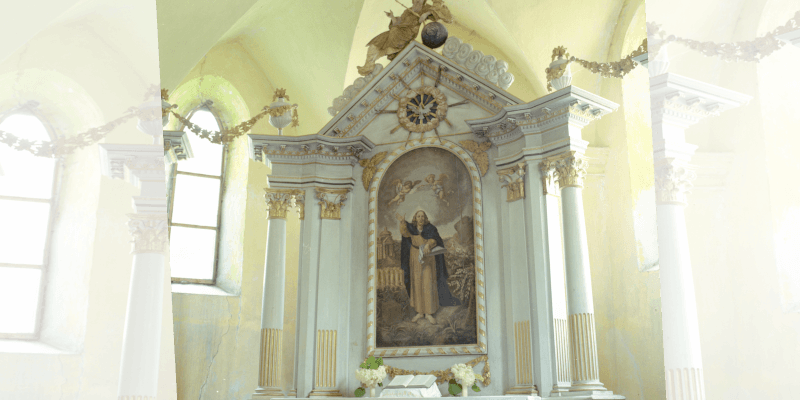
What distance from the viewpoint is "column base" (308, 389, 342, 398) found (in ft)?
11.7

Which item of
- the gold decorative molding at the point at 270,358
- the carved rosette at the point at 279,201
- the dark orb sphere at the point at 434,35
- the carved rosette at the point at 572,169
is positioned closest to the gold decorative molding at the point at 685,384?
the carved rosette at the point at 572,169

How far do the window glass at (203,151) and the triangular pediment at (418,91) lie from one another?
1.58 metres

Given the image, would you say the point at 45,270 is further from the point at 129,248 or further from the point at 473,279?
the point at 473,279

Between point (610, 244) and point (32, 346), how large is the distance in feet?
4.49

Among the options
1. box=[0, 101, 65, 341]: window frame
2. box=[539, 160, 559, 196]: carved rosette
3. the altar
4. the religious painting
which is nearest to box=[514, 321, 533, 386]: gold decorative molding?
the altar

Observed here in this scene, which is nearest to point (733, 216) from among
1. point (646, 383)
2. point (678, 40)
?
point (678, 40)

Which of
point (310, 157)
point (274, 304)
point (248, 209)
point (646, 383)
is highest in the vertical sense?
point (310, 157)

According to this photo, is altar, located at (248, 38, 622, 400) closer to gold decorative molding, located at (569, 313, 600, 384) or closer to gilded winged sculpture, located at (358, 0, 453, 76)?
gilded winged sculpture, located at (358, 0, 453, 76)

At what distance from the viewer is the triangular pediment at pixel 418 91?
12.8 ft

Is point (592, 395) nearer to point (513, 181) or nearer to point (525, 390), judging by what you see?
point (525, 390)

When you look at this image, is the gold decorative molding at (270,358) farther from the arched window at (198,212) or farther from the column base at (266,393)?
the arched window at (198,212)

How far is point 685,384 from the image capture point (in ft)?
3.41

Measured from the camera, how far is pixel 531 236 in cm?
392

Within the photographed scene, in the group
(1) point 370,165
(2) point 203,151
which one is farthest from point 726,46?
(1) point 370,165
